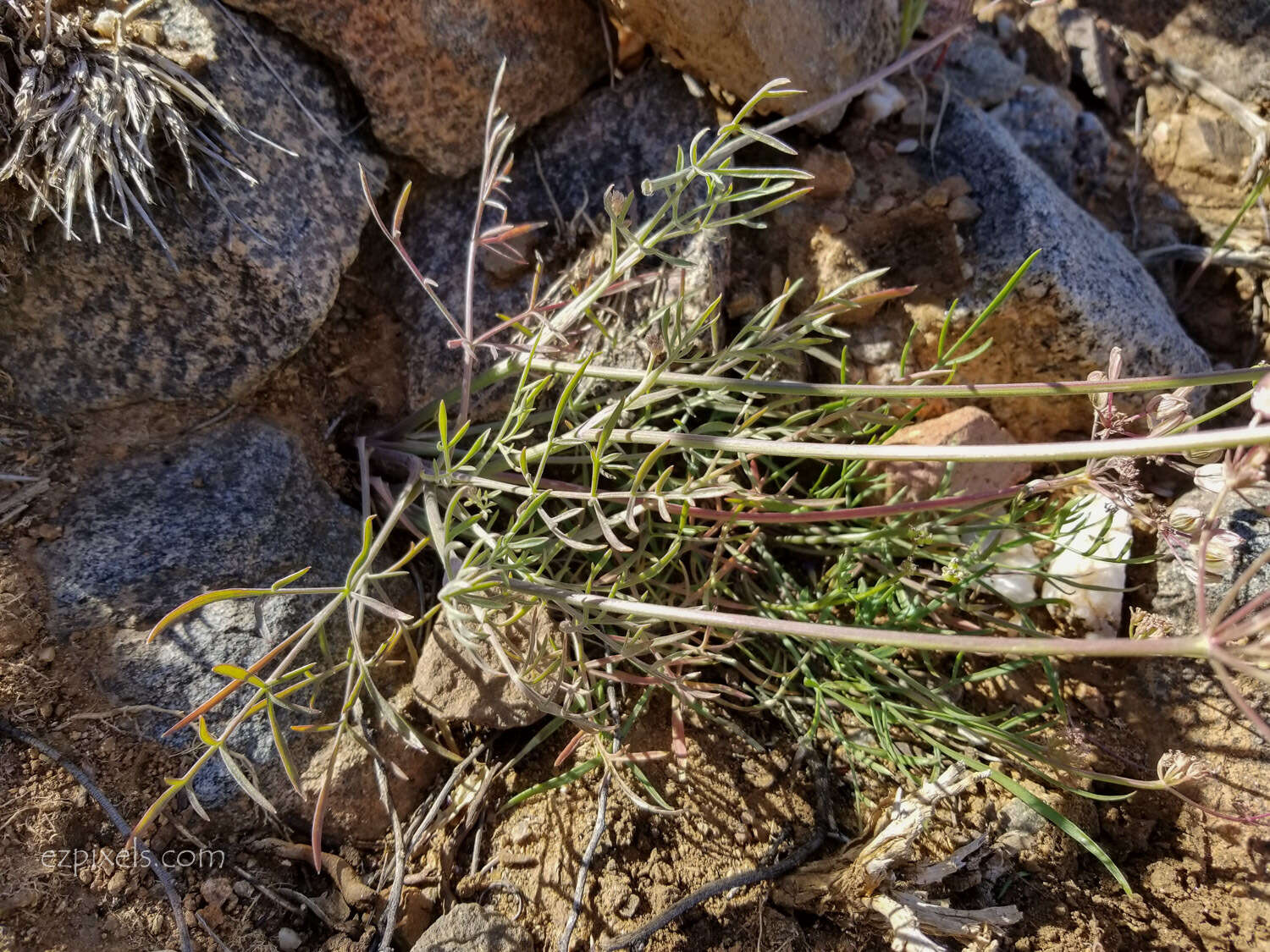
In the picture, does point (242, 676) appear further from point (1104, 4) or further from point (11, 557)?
point (1104, 4)

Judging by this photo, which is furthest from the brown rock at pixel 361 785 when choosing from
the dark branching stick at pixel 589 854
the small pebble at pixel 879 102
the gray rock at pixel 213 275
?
the small pebble at pixel 879 102

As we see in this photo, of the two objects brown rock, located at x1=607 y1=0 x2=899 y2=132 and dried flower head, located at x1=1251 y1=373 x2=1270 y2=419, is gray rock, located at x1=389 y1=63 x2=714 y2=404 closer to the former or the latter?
brown rock, located at x1=607 y1=0 x2=899 y2=132

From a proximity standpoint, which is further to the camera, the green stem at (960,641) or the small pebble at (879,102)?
the small pebble at (879,102)

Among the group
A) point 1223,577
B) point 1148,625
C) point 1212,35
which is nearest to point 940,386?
point 1148,625

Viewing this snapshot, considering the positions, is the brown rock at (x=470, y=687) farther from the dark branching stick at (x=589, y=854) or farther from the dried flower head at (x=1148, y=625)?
the dried flower head at (x=1148, y=625)

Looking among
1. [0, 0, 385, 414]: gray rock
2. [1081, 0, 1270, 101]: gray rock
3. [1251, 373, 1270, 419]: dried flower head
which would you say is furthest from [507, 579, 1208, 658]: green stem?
[1081, 0, 1270, 101]: gray rock
